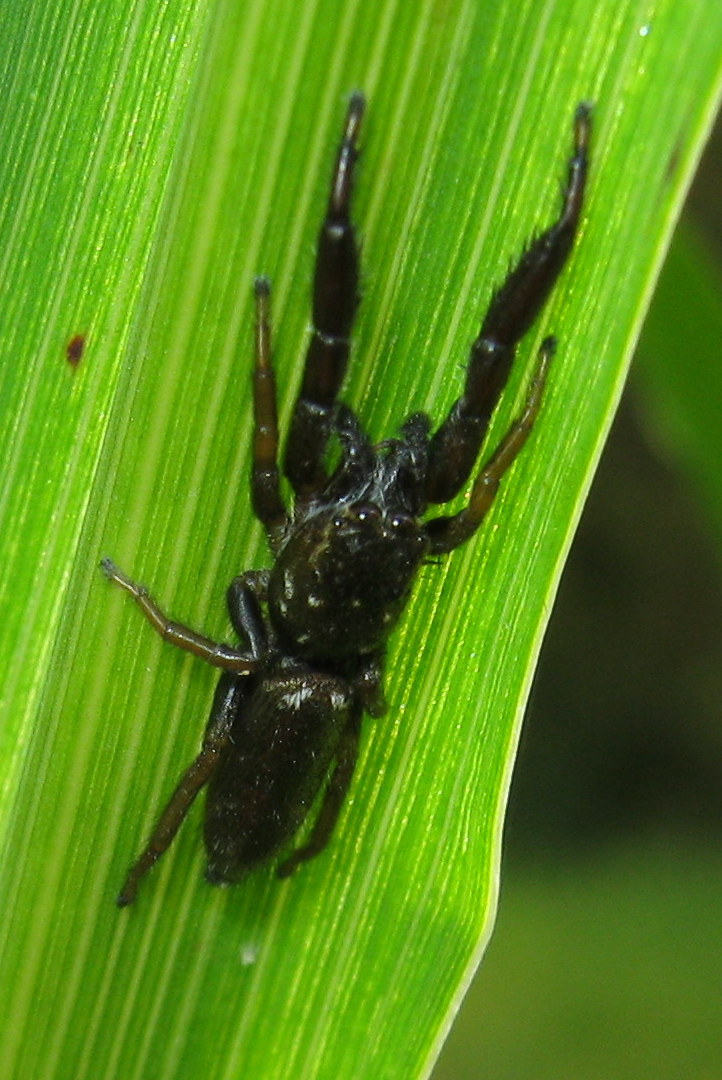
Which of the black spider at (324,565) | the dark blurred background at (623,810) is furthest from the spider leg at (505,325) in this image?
the dark blurred background at (623,810)

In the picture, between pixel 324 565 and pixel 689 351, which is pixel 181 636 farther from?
pixel 689 351

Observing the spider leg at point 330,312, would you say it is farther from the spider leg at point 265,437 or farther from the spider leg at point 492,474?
the spider leg at point 492,474

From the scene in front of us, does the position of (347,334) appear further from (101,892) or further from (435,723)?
(101,892)

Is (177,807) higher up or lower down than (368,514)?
lower down

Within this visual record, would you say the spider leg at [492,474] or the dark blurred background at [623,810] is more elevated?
the spider leg at [492,474]

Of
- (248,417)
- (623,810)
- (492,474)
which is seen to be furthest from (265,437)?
(623,810)

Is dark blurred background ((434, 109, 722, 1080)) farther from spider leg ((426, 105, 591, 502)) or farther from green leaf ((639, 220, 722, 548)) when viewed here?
spider leg ((426, 105, 591, 502))

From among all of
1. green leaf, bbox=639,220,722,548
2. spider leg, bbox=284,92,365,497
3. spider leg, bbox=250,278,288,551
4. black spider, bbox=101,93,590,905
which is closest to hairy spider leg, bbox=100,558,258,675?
black spider, bbox=101,93,590,905
